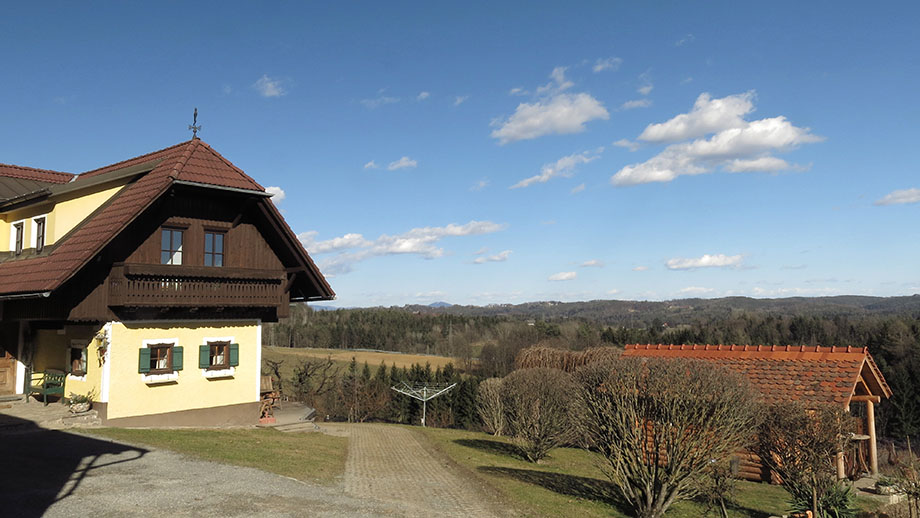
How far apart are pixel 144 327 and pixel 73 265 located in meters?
2.88

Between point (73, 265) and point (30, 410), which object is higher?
point (73, 265)

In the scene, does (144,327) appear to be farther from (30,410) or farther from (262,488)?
(262,488)

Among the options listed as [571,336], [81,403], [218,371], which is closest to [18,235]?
[81,403]

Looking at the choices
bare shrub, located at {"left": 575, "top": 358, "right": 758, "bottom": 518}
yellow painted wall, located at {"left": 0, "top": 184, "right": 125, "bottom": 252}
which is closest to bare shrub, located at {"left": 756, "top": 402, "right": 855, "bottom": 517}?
bare shrub, located at {"left": 575, "top": 358, "right": 758, "bottom": 518}

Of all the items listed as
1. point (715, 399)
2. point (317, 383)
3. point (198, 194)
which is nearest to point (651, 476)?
→ point (715, 399)

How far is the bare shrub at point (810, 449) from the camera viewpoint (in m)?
12.0

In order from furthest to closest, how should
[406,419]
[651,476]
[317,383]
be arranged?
[317,383] < [406,419] < [651,476]

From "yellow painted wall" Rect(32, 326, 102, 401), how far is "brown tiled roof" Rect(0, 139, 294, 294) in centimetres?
214

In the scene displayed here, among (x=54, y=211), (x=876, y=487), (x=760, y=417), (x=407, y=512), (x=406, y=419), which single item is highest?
(x=54, y=211)

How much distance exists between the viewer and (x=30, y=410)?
61.1ft

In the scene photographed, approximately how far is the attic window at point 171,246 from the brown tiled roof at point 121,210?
1521 millimetres

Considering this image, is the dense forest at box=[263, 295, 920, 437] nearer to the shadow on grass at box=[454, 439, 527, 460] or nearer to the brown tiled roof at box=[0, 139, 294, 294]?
the shadow on grass at box=[454, 439, 527, 460]

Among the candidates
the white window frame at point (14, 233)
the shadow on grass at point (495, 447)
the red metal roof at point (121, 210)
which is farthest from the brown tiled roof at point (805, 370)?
the white window frame at point (14, 233)

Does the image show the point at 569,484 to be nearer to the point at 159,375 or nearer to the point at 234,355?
the point at 234,355
